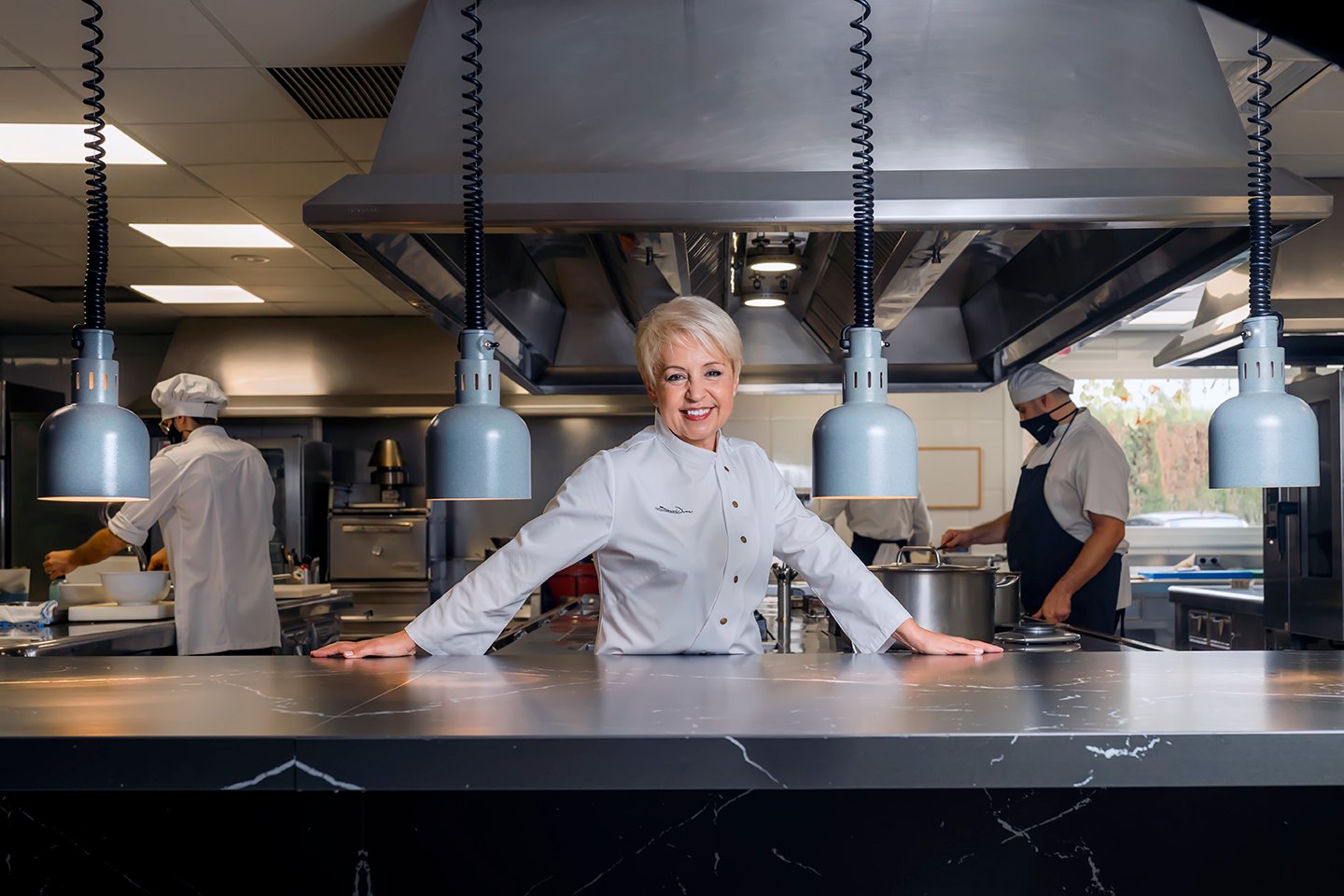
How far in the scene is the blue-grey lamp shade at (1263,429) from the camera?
5.16 ft

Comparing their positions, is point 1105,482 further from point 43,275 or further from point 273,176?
point 43,275

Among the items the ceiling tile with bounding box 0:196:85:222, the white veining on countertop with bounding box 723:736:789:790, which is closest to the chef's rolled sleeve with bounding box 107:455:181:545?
the ceiling tile with bounding box 0:196:85:222

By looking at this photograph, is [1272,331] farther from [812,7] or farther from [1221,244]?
[812,7]

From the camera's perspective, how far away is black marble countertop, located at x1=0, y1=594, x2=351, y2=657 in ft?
9.85

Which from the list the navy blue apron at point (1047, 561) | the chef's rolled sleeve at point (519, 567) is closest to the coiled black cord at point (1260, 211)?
the chef's rolled sleeve at point (519, 567)

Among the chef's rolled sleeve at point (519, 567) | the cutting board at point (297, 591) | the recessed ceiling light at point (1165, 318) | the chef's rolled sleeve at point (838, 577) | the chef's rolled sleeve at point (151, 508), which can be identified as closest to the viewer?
the chef's rolled sleeve at point (519, 567)

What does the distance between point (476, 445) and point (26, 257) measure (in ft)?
15.7

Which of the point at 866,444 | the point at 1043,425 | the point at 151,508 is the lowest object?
the point at 151,508

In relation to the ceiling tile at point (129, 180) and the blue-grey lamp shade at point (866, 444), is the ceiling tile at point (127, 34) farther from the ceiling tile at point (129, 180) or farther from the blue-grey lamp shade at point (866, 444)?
the blue-grey lamp shade at point (866, 444)

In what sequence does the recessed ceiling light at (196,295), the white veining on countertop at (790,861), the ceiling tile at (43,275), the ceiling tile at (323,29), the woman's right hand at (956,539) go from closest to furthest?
the white veining on countertop at (790,861), the ceiling tile at (323,29), the woman's right hand at (956,539), the ceiling tile at (43,275), the recessed ceiling light at (196,295)

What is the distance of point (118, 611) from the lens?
369cm

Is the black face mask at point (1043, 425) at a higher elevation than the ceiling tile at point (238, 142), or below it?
below

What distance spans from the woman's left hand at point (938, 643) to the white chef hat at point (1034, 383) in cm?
191

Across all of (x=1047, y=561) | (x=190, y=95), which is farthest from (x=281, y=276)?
(x=1047, y=561)
